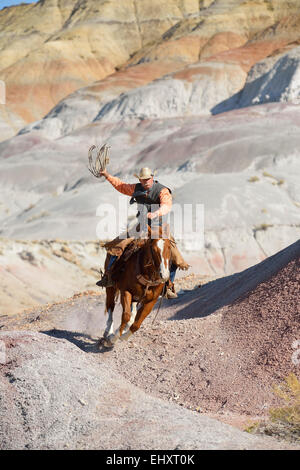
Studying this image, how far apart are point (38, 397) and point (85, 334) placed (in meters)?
3.63

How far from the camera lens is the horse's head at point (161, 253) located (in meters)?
7.88

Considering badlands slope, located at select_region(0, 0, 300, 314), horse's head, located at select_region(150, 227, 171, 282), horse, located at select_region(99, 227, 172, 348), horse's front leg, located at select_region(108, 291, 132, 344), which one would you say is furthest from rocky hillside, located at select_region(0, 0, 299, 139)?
horse's head, located at select_region(150, 227, 171, 282)

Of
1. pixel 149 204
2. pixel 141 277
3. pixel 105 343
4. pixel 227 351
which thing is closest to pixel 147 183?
pixel 149 204

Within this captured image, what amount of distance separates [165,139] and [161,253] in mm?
46152

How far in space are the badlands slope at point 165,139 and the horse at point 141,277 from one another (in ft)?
44.1

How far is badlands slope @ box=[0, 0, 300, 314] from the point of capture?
2989 centimetres

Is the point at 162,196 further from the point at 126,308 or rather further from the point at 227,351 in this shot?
the point at 227,351

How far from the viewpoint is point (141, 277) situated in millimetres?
8289

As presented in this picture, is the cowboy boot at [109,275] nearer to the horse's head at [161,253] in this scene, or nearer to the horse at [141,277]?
the horse at [141,277]

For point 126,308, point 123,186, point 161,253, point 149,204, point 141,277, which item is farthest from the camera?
point 123,186

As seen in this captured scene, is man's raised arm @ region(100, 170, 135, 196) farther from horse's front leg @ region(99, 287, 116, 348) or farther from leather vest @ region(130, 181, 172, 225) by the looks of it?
horse's front leg @ region(99, 287, 116, 348)

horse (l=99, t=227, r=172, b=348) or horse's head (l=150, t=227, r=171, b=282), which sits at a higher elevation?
horse's head (l=150, t=227, r=171, b=282)

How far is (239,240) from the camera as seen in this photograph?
30984 millimetres
